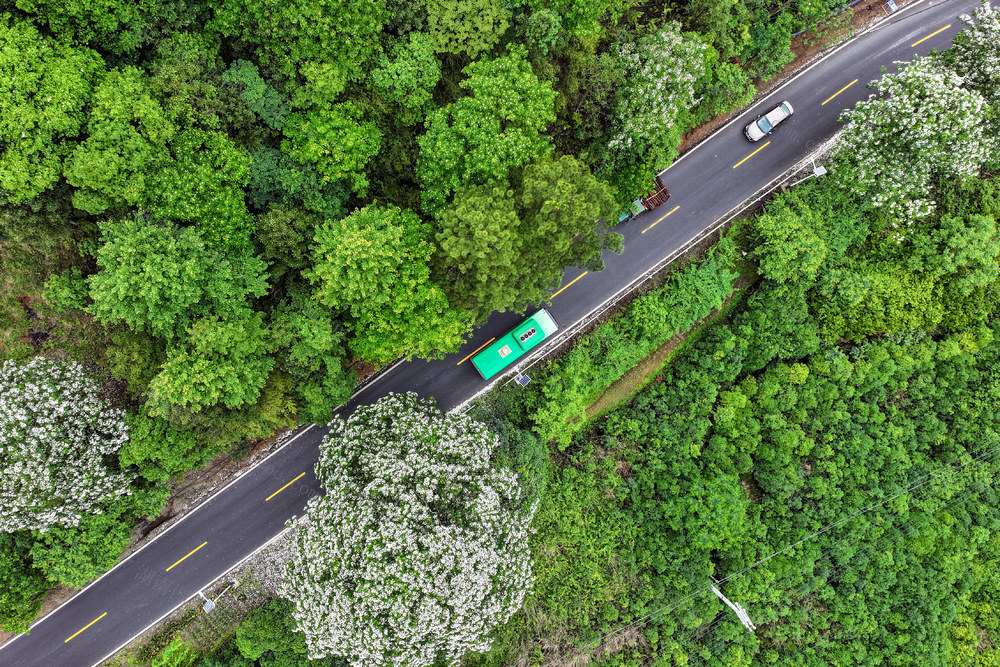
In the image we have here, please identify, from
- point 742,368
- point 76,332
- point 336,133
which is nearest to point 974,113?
point 742,368

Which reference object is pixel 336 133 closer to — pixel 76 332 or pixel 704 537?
pixel 76 332

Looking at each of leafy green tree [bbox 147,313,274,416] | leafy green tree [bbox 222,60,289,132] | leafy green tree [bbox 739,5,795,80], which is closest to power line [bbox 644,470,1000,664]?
leafy green tree [bbox 739,5,795,80]

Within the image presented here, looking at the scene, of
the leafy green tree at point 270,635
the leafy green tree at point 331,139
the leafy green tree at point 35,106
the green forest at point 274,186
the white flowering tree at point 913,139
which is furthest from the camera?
the leafy green tree at point 270,635

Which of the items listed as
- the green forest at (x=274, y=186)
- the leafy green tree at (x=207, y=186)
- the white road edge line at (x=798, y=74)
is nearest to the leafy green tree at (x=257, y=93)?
the green forest at (x=274, y=186)

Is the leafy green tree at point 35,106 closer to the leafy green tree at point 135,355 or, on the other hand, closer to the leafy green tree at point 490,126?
the leafy green tree at point 135,355

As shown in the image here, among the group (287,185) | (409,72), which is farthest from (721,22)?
(287,185)
